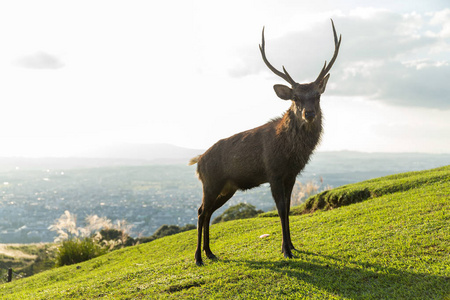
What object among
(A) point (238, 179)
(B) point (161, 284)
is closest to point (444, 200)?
(A) point (238, 179)

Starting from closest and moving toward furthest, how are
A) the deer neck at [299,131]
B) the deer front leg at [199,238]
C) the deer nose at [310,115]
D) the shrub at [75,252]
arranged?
the deer nose at [310,115]
the deer neck at [299,131]
the deer front leg at [199,238]
the shrub at [75,252]

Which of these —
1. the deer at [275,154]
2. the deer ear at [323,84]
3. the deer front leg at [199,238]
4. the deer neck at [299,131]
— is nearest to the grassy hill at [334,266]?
the deer front leg at [199,238]

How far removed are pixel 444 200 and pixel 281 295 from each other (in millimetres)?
5587

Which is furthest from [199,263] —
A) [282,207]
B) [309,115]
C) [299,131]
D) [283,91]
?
[283,91]

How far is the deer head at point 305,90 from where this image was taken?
5520mm

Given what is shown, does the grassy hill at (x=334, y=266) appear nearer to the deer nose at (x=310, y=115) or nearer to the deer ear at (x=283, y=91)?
the deer nose at (x=310, y=115)

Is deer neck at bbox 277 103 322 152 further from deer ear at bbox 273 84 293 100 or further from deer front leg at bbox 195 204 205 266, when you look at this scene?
deer front leg at bbox 195 204 205 266

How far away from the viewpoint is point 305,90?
5719 millimetres

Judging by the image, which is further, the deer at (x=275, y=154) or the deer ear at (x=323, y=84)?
the deer ear at (x=323, y=84)

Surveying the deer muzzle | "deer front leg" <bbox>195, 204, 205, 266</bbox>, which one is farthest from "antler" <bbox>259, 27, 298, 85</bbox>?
"deer front leg" <bbox>195, 204, 205, 266</bbox>

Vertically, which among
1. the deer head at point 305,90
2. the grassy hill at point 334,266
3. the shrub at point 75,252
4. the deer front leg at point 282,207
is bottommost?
the shrub at point 75,252

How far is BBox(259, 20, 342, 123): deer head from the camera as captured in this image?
5.52 metres

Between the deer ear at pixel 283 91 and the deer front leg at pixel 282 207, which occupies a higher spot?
the deer ear at pixel 283 91

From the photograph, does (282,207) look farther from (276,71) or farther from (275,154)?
(276,71)
